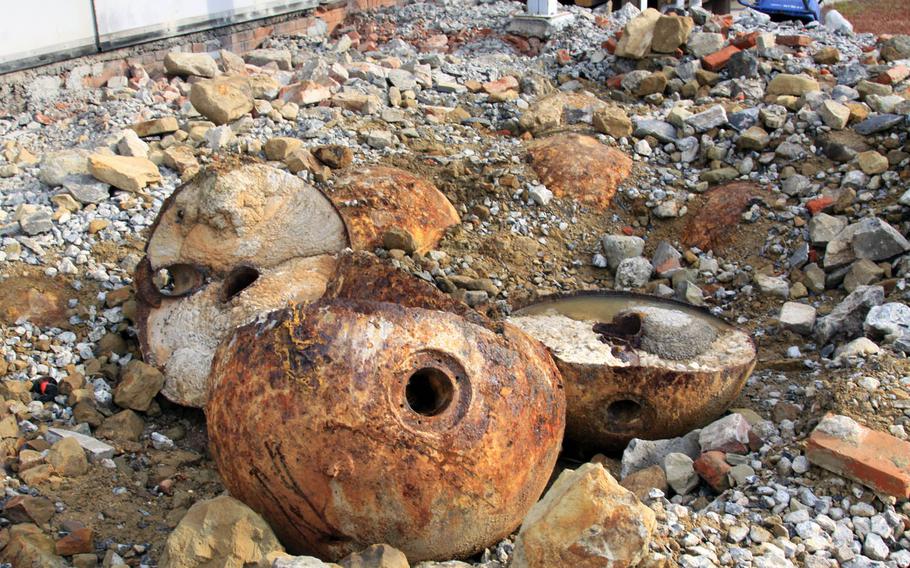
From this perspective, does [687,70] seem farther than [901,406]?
Yes

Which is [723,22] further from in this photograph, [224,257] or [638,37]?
[224,257]

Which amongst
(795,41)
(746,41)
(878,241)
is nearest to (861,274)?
(878,241)

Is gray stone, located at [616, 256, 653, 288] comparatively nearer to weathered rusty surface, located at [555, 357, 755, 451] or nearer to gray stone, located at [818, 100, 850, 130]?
weathered rusty surface, located at [555, 357, 755, 451]

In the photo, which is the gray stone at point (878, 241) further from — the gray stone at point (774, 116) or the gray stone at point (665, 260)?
the gray stone at point (774, 116)

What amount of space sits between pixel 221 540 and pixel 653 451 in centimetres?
189

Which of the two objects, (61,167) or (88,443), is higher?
(61,167)

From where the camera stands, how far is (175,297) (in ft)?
14.8

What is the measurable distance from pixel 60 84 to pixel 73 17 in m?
0.63

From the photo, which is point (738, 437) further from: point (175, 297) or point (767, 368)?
point (175, 297)

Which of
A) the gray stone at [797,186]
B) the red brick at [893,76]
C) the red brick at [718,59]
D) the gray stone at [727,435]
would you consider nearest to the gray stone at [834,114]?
the gray stone at [797,186]

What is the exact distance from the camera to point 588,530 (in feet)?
8.76

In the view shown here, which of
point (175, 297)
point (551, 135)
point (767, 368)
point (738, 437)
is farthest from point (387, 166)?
point (738, 437)

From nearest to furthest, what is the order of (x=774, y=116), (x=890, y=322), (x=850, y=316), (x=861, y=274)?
1. (x=890, y=322)
2. (x=850, y=316)
3. (x=861, y=274)
4. (x=774, y=116)

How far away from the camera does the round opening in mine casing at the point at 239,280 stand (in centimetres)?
455
